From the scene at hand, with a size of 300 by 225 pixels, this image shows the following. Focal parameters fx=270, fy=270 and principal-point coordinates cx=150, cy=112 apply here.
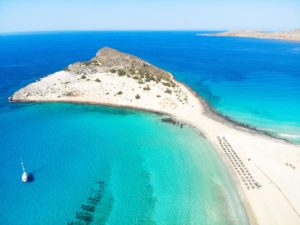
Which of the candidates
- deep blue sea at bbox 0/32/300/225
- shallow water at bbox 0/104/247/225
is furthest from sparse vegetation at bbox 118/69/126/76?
shallow water at bbox 0/104/247/225

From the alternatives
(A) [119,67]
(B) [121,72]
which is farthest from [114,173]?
(A) [119,67]

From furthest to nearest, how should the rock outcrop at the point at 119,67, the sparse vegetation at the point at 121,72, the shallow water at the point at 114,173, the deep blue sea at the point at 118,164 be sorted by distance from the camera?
the rock outcrop at the point at 119,67, the sparse vegetation at the point at 121,72, the deep blue sea at the point at 118,164, the shallow water at the point at 114,173

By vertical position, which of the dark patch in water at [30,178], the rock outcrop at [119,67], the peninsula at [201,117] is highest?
the rock outcrop at [119,67]

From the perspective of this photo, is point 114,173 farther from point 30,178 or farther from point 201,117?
point 201,117

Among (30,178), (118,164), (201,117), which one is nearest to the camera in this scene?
(30,178)

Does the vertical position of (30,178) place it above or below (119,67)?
below

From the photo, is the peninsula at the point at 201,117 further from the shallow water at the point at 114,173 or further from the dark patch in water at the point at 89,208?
the dark patch in water at the point at 89,208

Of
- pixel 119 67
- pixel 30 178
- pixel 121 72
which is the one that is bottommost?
pixel 30 178

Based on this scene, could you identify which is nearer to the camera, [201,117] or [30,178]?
[30,178]

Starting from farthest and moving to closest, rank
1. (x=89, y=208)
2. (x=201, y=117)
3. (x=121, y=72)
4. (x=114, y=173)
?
1. (x=121, y=72)
2. (x=201, y=117)
3. (x=114, y=173)
4. (x=89, y=208)

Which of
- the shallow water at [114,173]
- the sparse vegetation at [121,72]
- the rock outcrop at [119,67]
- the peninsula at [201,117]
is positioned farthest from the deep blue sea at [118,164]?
the sparse vegetation at [121,72]
